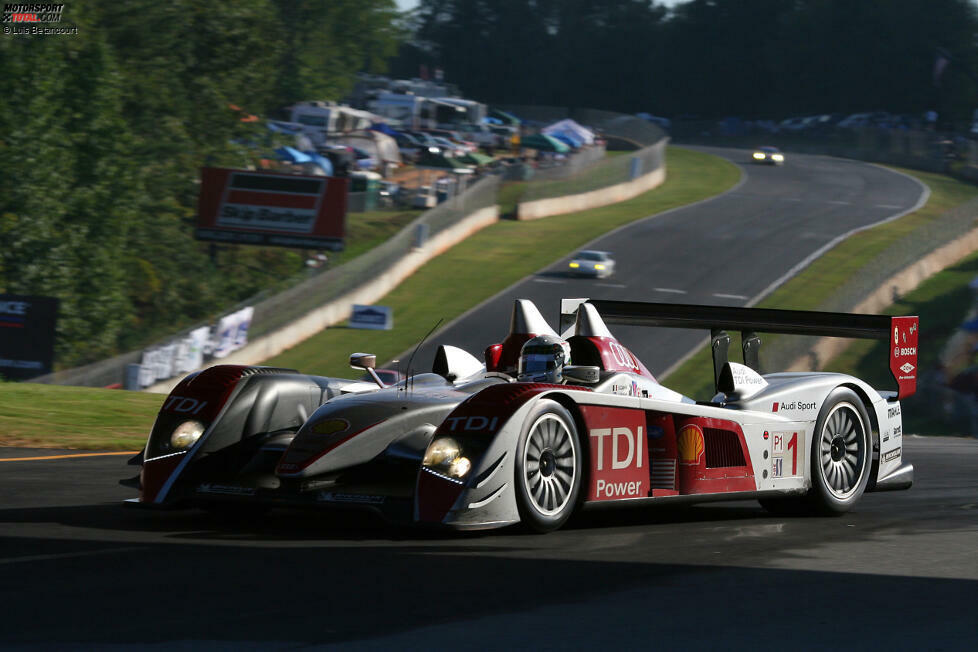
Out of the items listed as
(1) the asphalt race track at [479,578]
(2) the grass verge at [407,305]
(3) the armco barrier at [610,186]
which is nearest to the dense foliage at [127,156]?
(2) the grass verge at [407,305]

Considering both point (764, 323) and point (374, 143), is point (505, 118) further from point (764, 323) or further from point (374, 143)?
point (764, 323)

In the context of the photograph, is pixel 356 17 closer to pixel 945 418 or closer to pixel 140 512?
pixel 945 418

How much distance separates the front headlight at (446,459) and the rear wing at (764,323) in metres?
2.74

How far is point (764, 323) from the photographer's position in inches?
395

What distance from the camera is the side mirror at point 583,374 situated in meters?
8.34

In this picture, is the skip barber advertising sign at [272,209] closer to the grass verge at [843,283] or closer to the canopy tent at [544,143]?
the grass verge at [843,283]

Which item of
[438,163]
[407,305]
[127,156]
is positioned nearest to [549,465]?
[407,305]

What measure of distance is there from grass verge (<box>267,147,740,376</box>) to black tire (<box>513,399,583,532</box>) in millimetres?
28422

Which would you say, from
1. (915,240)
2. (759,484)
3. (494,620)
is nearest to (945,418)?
(915,240)

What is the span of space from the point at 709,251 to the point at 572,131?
1371 inches

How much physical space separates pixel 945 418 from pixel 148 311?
28.9m

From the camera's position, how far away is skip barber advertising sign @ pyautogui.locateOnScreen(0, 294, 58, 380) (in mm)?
28031

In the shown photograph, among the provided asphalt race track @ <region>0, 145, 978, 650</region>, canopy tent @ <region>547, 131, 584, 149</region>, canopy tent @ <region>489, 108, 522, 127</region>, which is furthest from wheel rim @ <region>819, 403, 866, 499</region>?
canopy tent @ <region>489, 108, 522, 127</region>

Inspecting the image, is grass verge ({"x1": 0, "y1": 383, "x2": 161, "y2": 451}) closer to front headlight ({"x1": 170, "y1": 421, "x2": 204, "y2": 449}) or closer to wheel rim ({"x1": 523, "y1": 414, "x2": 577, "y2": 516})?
front headlight ({"x1": 170, "y1": 421, "x2": 204, "y2": 449})
